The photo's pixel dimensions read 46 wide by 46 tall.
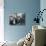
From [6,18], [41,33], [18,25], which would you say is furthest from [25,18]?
[41,33]

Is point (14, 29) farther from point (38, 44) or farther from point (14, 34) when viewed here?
point (38, 44)

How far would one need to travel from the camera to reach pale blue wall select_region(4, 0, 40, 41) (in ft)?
16.9

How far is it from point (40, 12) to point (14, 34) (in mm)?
1333

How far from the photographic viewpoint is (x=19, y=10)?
521 cm

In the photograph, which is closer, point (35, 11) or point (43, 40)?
point (43, 40)

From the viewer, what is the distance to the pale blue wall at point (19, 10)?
16.9 feet

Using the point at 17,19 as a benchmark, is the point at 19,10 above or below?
above

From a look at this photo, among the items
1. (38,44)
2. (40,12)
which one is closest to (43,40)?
(38,44)

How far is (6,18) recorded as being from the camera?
205 inches

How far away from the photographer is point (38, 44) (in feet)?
8.16

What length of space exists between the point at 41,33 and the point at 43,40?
0.14m

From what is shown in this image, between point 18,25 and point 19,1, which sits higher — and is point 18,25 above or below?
below

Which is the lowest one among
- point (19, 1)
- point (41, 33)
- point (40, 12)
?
point (41, 33)

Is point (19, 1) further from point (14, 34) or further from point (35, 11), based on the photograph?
point (14, 34)
